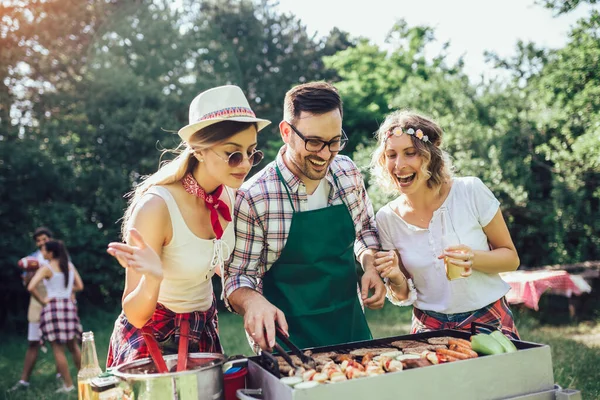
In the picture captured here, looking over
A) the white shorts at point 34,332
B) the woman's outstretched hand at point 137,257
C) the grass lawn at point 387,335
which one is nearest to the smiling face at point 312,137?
the woman's outstretched hand at point 137,257

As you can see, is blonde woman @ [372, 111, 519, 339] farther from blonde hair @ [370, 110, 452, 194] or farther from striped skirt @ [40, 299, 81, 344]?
striped skirt @ [40, 299, 81, 344]

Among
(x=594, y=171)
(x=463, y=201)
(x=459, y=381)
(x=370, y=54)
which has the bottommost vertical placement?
(x=459, y=381)

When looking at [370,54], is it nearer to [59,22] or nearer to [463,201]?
[59,22]

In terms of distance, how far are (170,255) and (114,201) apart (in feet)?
37.5

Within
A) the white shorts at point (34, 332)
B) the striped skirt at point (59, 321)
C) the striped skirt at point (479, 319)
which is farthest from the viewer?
the white shorts at point (34, 332)

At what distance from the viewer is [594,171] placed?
8.31 meters

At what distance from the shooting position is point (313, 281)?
248 cm

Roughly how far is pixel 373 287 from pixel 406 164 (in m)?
0.64

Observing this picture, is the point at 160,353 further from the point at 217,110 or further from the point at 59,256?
the point at 59,256

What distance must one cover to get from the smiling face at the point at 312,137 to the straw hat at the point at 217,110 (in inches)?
9.7

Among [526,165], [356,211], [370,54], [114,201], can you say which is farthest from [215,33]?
[356,211]

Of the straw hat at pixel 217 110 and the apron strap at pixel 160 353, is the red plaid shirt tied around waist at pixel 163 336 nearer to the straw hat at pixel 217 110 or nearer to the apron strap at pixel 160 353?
the apron strap at pixel 160 353

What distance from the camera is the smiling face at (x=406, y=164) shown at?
265 cm

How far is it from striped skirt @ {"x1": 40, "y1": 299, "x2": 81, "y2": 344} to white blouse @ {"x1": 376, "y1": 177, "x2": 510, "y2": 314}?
5463 mm
